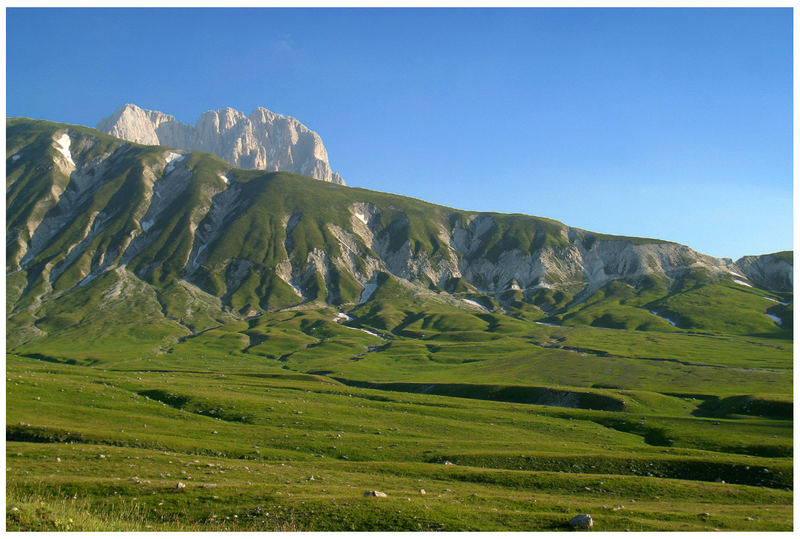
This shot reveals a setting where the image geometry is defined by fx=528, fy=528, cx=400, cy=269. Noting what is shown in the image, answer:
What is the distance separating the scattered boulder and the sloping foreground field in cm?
49

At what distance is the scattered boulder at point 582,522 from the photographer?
26.7 metres

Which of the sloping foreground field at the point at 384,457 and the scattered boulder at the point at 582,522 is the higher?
the scattered boulder at the point at 582,522

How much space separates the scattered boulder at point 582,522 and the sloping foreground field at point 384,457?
49cm

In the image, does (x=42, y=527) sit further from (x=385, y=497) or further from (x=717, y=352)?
(x=717, y=352)

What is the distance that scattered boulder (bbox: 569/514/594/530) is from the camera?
2673 cm

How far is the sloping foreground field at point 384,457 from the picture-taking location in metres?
28.3

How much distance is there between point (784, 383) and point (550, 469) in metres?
102

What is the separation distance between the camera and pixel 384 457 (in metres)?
52.9

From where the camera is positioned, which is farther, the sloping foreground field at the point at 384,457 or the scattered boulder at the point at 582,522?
the sloping foreground field at the point at 384,457

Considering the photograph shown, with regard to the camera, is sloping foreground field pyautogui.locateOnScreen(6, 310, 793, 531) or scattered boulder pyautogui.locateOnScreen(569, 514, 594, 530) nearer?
scattered boulder pyautogui.locateOnScreen(569, 514, 594, 530)

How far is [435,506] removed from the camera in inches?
1180

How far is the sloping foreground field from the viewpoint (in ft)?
93.0

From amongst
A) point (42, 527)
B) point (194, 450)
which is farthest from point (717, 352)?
point (42, 527)

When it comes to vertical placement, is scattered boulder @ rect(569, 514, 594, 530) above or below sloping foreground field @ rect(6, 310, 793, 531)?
above
